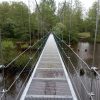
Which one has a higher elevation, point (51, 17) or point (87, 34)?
point (51, 17)

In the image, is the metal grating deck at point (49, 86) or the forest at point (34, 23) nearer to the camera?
the metal grating deck at point (49, 86)

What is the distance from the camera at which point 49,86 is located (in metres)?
2.74

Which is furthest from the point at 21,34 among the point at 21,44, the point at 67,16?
the point at 67,16

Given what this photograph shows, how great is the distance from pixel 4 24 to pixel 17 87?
317 inches

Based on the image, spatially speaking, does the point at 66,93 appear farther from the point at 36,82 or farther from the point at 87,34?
the point at 87,34

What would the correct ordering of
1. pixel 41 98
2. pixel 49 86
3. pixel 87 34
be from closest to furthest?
pixel 41 98 < pixel 49 86 < pixel 87 34

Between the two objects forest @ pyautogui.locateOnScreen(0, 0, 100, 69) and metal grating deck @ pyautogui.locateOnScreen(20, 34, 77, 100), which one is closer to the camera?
metal grating deck @ pyautogui.locateOnScreen(20, 34, 77, 100)

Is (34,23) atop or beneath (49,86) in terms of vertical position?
atop

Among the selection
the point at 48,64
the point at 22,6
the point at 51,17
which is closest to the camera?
the point at 48,64

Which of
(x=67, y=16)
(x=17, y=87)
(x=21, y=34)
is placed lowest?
(x=17, y=87)

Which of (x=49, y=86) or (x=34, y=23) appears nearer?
(x=49, y=86)

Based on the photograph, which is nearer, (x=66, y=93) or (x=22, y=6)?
(x=66, y=93)

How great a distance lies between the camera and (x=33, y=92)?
251 cm

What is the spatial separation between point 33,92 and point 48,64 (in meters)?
1.53
